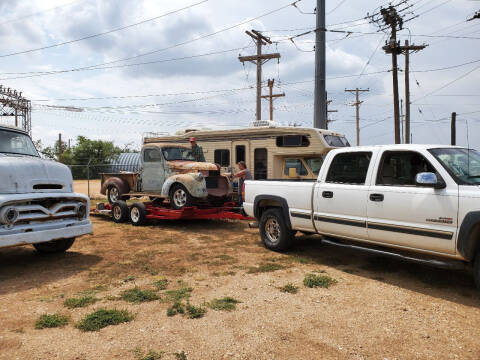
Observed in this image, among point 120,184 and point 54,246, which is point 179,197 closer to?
point 120,184

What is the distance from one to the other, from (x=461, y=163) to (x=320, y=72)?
13.1m

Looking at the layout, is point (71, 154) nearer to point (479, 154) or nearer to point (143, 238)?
point (143, 238)

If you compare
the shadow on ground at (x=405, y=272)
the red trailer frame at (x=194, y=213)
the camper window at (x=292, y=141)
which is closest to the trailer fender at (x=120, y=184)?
the red trailer frame at (x=194, y=213)

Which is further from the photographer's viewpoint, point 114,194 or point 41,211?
point 114,194

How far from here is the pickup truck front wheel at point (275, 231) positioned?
727cm

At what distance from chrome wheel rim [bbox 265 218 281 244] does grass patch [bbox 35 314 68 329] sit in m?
4.14

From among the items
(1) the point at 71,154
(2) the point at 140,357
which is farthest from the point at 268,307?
(1) the point at 71,154

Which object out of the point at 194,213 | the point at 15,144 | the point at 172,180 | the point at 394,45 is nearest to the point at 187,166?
the point at 172,180

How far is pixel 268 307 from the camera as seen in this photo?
185 inches

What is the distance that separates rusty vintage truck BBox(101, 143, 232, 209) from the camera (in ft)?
34.0

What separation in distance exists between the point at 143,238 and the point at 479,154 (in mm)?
6837

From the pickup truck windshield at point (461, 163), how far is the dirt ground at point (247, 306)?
150 centimetres

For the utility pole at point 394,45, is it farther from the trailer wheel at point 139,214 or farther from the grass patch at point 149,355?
the grass patch at point 149,355

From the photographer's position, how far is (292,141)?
12883 millimetres
